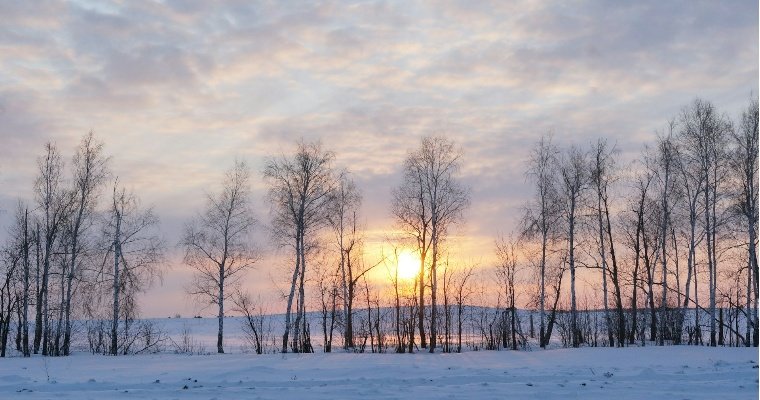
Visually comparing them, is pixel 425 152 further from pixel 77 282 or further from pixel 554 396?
pixel 554 396

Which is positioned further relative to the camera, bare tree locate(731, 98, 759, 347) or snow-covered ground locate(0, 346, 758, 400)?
bare tree locate(731, 98, 759, 347)

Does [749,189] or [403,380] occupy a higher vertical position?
[749,189]

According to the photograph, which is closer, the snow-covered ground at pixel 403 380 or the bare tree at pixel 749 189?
the snow-covered ground at pixel 403 380

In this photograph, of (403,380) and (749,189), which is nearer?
(403,380)

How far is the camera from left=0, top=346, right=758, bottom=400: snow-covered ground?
554 inches

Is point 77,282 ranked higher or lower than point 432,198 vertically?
lower

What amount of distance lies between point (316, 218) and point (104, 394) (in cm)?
1793

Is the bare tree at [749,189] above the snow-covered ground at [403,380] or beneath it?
above

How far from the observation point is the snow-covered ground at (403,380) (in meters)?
14.1

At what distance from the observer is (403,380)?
16.1 metres

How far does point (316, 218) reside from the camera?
31703mm

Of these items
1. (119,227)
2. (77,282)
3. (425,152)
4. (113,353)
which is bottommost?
(113,353)

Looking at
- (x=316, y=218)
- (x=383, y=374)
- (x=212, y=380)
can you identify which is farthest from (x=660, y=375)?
(x=316, y=218)

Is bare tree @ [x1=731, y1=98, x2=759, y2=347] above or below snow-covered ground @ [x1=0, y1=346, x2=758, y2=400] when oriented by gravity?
above
